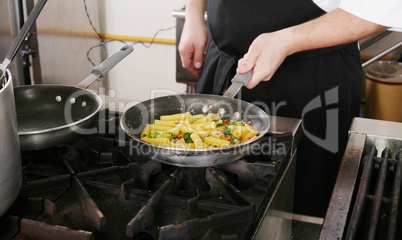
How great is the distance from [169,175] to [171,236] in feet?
0.79

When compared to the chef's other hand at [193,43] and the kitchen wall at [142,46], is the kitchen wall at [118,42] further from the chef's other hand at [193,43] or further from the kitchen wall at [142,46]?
the chef's other hand at [193,43]

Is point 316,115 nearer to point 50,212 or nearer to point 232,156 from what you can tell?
point 232,156

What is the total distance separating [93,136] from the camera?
1048 mm

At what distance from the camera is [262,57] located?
1216 millimetres

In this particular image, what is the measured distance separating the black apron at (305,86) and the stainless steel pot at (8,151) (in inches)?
36.0

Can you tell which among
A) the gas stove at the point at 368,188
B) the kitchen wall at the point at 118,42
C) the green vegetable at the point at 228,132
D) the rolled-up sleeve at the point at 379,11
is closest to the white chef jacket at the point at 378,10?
the rolled-up sleeve at the point at 379,11

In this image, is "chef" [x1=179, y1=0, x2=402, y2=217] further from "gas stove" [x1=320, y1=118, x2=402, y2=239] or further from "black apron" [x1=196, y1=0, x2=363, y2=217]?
"gas stove" [x1=320, y1=118, x2=402, y2=239]

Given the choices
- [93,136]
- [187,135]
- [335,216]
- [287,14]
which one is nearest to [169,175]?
[187,135]

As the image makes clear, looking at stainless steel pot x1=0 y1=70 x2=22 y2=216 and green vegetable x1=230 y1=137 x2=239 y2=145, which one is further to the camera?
green vegetable x1=230 y1=137 x2=239 y2=145

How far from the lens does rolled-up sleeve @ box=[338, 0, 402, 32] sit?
3.91 ft

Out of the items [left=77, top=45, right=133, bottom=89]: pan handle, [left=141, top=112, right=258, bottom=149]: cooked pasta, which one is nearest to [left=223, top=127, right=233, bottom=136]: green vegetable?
[left=141, top=112, right=258, bottom=149]: cooked pasta

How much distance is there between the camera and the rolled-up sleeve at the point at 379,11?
1.19 metres

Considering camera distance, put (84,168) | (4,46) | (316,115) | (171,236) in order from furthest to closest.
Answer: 1. (4,46)
2. (316,115)
3. (84,168)
4. (171,236)

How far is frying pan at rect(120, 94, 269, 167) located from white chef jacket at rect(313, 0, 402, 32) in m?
0.41
